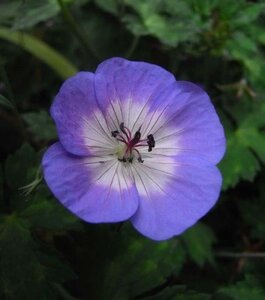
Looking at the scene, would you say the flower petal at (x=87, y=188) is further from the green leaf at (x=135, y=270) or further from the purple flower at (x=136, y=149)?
the green leaf at (x=135, y=270)

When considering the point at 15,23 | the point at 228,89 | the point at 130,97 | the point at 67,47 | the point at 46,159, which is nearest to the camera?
the point at 46,159

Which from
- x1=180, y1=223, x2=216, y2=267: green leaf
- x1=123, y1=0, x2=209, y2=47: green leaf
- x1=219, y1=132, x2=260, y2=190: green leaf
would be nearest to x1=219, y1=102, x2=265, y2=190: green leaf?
x1=219, y1=132, x2=260, y2=190: green leaf

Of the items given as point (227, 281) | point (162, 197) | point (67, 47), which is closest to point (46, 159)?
point (162, 197)

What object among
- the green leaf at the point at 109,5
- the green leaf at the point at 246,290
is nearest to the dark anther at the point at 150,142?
the green leaf at the point at 246,290

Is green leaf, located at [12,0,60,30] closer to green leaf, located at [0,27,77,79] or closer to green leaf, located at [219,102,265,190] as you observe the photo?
green leaf, located at [0,27,77,79]

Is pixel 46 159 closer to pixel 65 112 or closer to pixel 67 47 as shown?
pixel 65 112

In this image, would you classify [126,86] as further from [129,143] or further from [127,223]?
[127,223]
